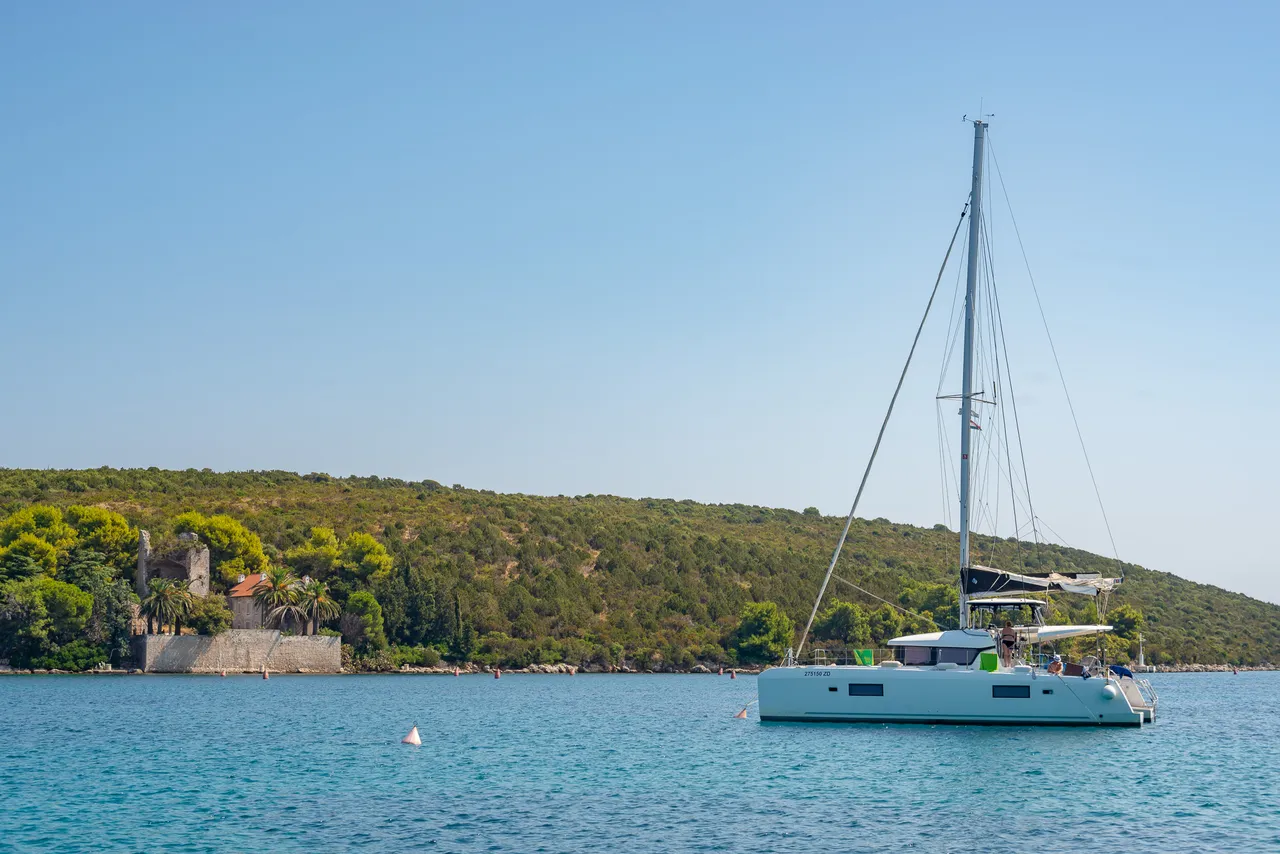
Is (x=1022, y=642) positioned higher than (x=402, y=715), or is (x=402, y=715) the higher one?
(x=1022, y=642)

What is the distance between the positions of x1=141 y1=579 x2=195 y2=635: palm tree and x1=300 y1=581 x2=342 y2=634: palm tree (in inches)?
290

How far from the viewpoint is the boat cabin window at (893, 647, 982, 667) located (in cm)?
3609

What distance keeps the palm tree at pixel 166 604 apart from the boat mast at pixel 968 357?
5574cm

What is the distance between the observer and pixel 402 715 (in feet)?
153

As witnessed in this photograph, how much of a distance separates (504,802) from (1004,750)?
46.9ft

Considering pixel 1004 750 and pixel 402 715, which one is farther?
pixel 402 715

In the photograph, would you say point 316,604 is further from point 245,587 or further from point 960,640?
point 960,640

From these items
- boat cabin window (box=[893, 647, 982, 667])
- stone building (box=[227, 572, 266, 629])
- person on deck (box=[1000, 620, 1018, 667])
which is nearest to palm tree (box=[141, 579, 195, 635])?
stone building (box=[227, 572, 266, 629])

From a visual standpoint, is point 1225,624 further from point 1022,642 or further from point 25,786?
point 25,786

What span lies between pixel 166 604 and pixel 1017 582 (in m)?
57.9

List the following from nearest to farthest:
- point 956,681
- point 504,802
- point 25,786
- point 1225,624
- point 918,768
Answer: point 504,802
point 25,786
point 918,768
point 956,681
point 1225,624

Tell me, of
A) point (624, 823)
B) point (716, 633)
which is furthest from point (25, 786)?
point (716, 633)

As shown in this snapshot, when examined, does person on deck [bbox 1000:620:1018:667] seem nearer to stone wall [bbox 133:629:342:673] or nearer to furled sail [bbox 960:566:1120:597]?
furled sail [bbox 960:566:1120:597]

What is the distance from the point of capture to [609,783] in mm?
27422
